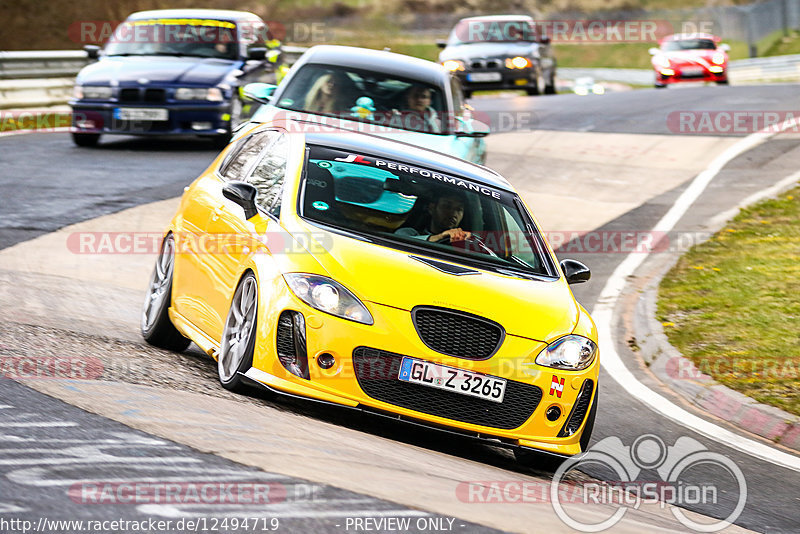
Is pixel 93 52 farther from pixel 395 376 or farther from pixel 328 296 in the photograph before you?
pixel 395 376

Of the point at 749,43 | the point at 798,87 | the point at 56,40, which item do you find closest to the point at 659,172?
the point at 798,87

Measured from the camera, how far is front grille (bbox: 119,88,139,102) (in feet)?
54.2

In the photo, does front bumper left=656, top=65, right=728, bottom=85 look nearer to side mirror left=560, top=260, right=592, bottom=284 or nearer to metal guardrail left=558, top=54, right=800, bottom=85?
metal guardrail left=558, top=54, right=800, bottom=85

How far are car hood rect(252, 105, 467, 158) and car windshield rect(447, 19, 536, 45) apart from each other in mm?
15570

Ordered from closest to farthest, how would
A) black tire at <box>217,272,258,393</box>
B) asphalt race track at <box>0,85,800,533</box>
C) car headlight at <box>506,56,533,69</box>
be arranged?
asphalt race track at <box>0,85,800,533</box>
black tire at <box>217,272,258,393</box>
car headlight at <box>506,56,533,69</box>

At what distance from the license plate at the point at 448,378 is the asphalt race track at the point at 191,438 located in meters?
0.34

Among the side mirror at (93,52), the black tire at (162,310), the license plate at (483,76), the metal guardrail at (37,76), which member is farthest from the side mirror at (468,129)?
the license plate at (483,76)

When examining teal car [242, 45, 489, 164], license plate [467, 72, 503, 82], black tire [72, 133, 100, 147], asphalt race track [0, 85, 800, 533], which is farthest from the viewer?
license plate [467, 72, 503, 82]

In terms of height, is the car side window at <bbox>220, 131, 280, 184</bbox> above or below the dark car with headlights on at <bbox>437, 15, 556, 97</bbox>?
above

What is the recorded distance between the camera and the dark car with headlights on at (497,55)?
85.2ft

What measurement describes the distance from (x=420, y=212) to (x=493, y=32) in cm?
2039

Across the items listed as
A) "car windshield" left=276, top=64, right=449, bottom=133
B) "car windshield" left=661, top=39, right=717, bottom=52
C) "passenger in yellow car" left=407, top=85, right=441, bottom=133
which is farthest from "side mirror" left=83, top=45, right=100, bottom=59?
"car windshield" left=661, top=39, right=717, bottom=52

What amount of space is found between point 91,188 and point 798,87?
18.4m

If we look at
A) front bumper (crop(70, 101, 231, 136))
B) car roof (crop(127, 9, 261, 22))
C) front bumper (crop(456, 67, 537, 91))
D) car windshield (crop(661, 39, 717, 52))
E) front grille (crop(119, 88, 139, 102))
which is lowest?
car windshield (crop(661, 39, 717, 52))
